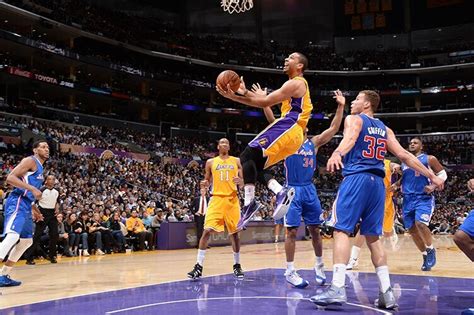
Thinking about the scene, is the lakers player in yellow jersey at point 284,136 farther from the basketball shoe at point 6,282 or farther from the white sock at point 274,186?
the basketball shoe at point 6,282

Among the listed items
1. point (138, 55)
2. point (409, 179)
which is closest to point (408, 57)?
point (138, 55)

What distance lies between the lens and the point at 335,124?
6.89m

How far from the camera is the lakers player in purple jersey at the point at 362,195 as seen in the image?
4977 millimetres

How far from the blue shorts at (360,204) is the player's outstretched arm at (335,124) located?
5.09ft

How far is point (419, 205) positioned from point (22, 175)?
6.73 meters

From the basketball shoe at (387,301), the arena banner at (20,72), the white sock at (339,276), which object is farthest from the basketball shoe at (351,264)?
the arena banner at (20,72)

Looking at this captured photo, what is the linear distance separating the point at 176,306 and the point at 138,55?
3804cm

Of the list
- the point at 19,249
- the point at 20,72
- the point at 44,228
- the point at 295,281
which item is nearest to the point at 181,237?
the point at 44,228

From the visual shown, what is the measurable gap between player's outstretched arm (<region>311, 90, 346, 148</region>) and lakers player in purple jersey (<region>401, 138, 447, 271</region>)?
2.10 metres

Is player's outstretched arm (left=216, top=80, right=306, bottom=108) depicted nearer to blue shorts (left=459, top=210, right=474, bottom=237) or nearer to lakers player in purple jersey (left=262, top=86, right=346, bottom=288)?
lakers player in purple jersey (left=262, top=86, right=346, bottom=288)

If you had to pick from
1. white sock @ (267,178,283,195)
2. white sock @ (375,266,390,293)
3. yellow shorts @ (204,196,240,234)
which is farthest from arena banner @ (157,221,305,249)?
white sock @ (375,266,390,293)

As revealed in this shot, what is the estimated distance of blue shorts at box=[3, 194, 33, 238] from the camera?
718cm

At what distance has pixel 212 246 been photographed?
16641 mm

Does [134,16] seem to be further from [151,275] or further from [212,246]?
[151,275]
